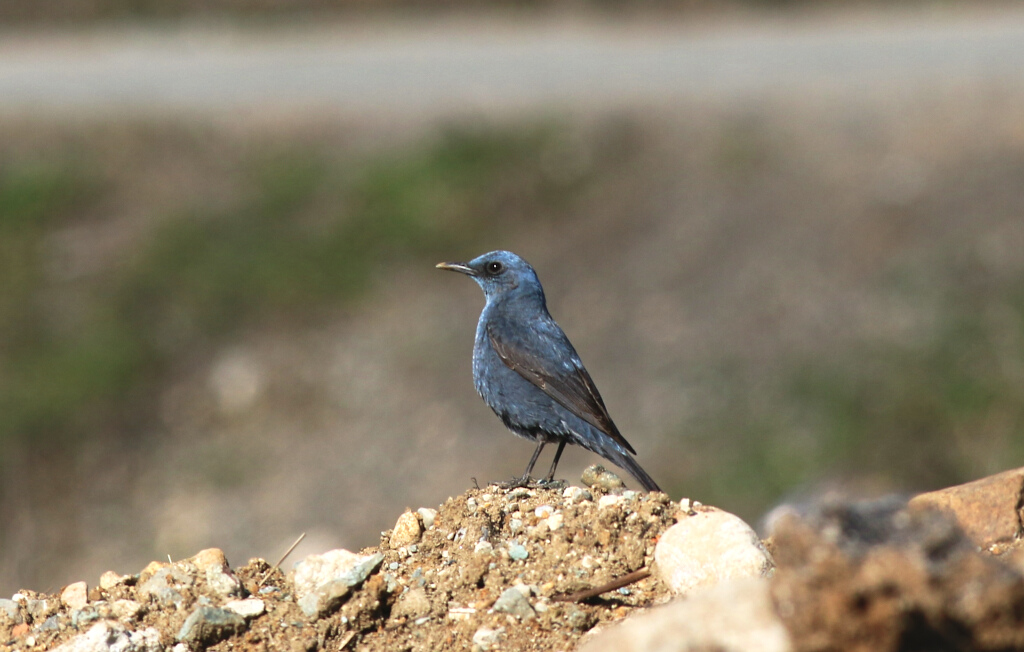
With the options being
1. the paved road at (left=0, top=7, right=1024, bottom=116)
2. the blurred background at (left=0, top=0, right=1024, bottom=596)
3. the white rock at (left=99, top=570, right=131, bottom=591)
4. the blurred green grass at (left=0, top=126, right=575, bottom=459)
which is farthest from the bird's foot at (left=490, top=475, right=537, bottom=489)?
the paved road at (left=0, top=7, right=1024, bottom=116)

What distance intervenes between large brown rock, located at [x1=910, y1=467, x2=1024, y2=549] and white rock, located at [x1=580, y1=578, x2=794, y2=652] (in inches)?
70.0

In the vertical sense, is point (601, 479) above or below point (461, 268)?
below

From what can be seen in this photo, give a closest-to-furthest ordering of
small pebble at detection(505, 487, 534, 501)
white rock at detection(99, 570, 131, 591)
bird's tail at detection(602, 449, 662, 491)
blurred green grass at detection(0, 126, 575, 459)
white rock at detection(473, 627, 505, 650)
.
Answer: white rock at detection(473, 627, 505, 650)
white rock at detection(99, 570, 131, 591)
small pebble at detection(505, 487, 534, 501)
bird's tail at detection(602, 449, 662, 491)
blurred green grass at detection(0, 126, 575, 459)

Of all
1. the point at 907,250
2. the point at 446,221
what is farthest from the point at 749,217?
the point at 446,221

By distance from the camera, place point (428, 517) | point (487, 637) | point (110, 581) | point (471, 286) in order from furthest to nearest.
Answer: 1. point (471, 286)
2. point (428, 517)
3. point (110, 581)
4. point (487, 637)

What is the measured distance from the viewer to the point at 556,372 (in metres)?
5.90

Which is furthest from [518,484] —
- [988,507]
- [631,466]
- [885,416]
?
[885,416]

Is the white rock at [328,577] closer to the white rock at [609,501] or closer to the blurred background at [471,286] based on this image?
the white rock at [609,501]

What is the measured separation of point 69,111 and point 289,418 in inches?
263

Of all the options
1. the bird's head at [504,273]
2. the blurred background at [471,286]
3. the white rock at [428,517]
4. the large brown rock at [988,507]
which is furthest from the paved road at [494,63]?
the large brown rock at [988,507]

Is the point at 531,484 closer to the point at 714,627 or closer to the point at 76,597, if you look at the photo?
the point at 76,597

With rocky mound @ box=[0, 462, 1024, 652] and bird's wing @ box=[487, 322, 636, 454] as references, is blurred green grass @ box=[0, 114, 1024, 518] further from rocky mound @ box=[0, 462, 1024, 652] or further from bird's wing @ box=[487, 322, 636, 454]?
rocky mound @ box=[0, 462, 1024, 652]

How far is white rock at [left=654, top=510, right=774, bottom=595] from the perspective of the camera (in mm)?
3924

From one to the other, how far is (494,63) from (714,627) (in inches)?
580
